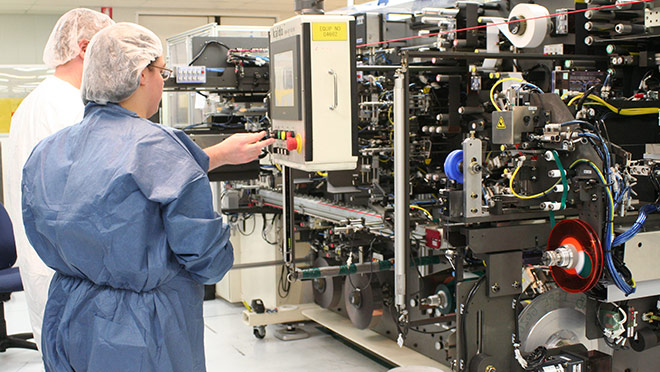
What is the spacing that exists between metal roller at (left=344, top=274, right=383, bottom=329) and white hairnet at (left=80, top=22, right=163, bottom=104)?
8.34ft

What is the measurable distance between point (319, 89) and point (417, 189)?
1.24 metres

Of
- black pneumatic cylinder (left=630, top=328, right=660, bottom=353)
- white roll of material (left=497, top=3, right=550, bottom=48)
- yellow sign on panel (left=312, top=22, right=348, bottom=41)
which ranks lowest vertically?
black pneumatic cylinder (left=630, top=328, right=660, bottom=353)

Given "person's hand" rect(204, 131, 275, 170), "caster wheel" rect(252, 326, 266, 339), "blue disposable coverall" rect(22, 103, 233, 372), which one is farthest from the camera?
"caster wheel" rect(252, 326, 266, 339)

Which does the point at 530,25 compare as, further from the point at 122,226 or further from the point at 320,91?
the point at 122,226

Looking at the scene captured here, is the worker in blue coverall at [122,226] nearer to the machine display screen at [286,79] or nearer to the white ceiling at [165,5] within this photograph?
the machine display screen at [286,79]

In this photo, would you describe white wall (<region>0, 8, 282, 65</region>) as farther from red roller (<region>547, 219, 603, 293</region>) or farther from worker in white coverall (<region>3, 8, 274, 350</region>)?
red roller (<region>547, 219, 603, 293</region>)

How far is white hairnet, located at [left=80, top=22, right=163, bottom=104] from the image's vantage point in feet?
6.14

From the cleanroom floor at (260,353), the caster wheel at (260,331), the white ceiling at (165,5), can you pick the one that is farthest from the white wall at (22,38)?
the caster wheel at (260,331)

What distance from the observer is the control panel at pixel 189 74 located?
383 cm

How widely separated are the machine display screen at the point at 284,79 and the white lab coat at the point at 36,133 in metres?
0.75

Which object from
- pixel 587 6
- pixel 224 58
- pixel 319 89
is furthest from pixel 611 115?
pixel 224 58

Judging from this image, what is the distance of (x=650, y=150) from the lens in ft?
10.6

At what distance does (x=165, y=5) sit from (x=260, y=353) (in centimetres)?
666

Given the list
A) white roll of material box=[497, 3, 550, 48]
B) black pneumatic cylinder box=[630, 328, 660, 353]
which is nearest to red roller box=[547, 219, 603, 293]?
black pneumatic cylinder box=[630, 328, 660, 353]
